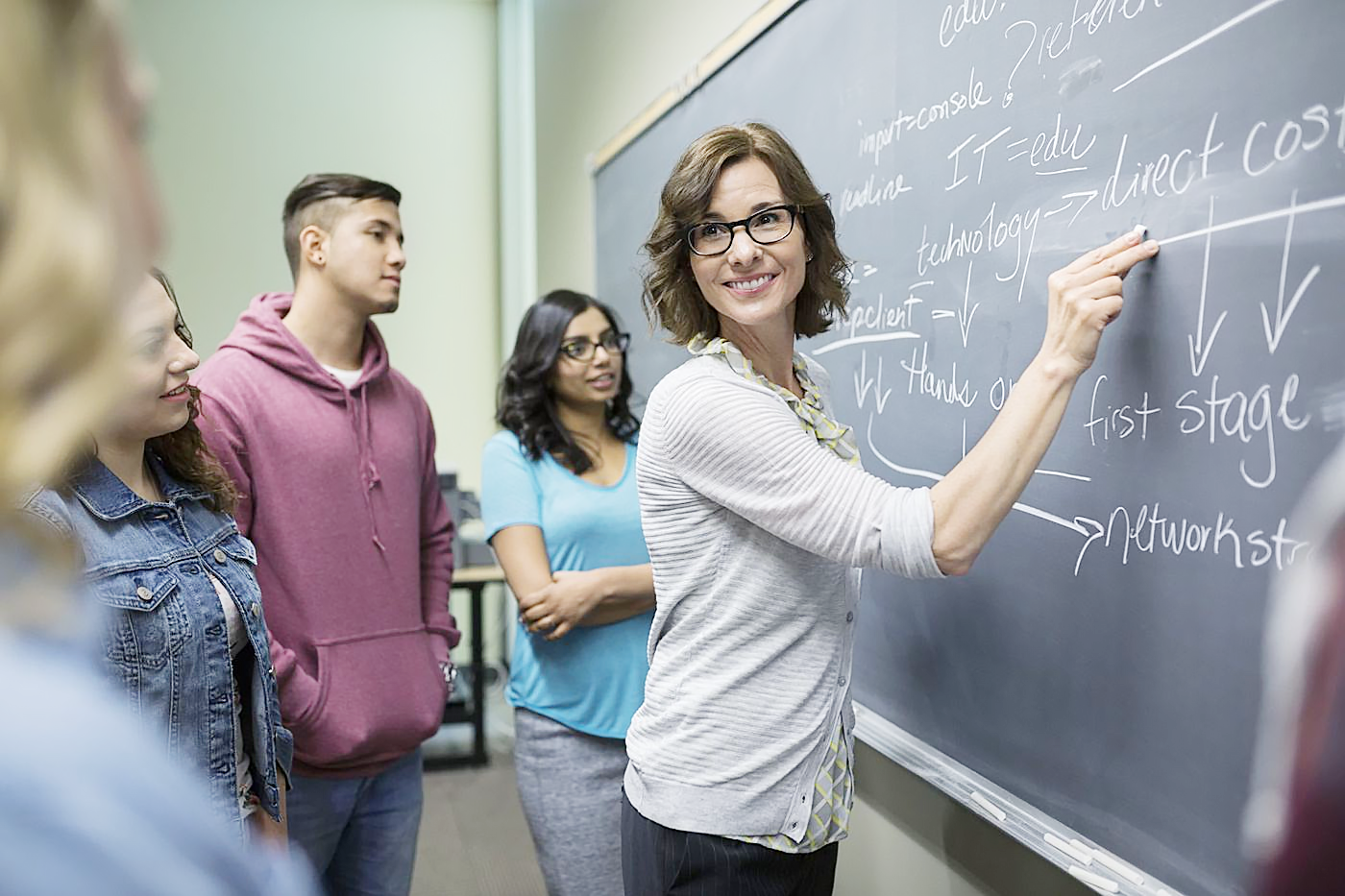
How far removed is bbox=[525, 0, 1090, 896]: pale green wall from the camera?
1.43 meters

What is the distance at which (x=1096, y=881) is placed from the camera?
1.12 meters

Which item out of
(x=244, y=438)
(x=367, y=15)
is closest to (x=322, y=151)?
(x=367, y=15)

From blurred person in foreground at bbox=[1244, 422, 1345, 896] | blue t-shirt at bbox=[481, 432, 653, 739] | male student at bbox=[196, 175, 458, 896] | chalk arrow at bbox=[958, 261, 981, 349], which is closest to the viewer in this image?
blurred person in foreground at bbox=[1244, 422, 1345, 896]

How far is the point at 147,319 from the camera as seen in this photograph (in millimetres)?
1285

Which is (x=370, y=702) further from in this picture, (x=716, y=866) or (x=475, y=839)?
(x=475, y=839)

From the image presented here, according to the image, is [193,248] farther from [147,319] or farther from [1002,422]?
[1002,422]

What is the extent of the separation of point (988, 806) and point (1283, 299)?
730 mm

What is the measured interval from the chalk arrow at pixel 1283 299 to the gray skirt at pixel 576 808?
122 centimetres

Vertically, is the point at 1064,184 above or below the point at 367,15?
below

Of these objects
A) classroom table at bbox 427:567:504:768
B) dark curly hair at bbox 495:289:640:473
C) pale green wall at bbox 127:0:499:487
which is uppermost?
pale green wall at bbox 127:0:499:487

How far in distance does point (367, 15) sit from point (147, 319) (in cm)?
342

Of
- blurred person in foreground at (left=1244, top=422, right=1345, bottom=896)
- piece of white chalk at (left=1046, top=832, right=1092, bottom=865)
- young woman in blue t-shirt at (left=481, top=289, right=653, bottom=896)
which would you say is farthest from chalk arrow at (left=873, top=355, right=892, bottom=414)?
blurred person in foreground at (left=1244, top=422, right=1345, bottom=896)

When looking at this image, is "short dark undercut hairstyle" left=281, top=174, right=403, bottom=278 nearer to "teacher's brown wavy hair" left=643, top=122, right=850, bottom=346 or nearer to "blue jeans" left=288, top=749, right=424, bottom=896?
"teacher's brown wavy hair" left=643, top=122, right=850, bottom=346

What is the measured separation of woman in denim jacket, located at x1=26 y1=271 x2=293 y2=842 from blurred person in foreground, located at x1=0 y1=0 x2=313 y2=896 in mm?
791
